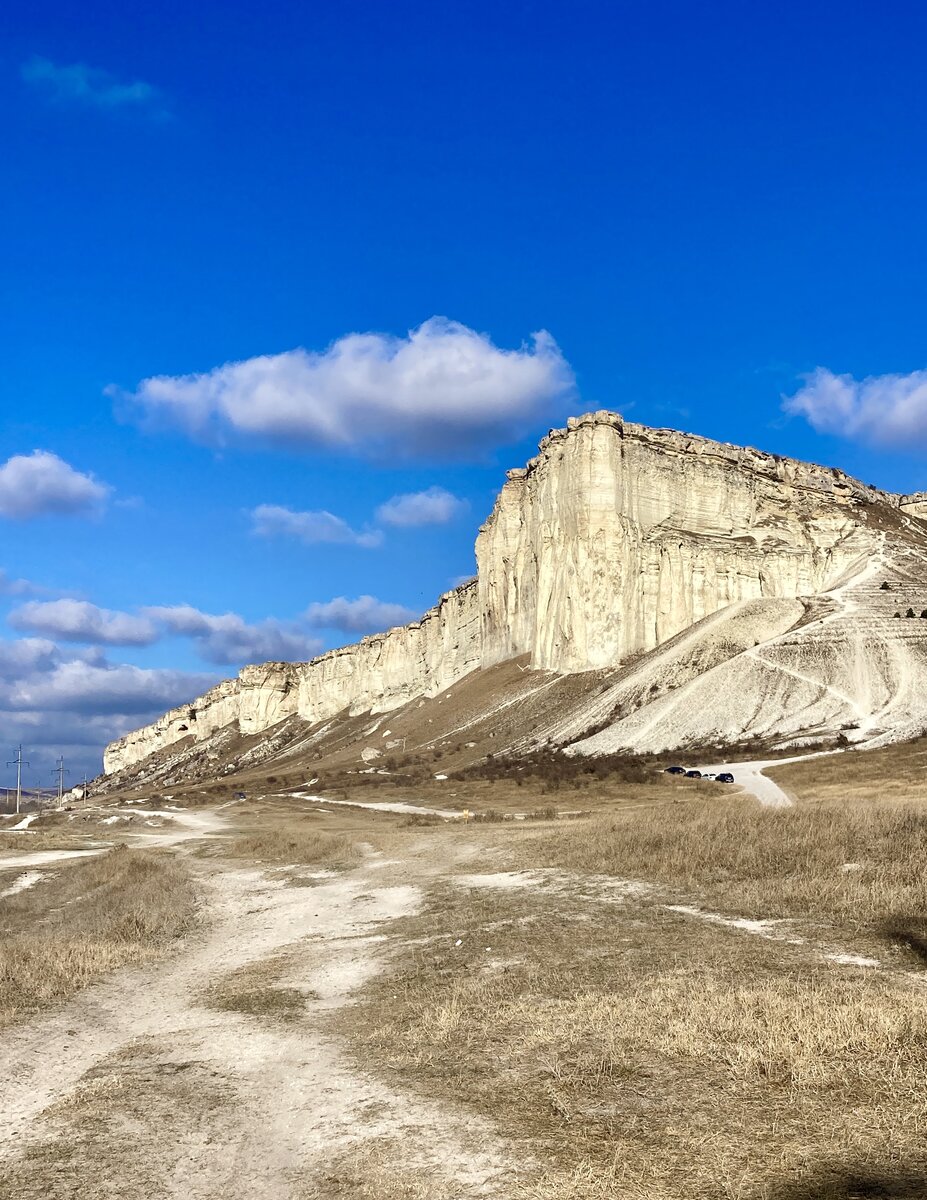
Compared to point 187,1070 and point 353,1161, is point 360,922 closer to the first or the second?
point 187,1070

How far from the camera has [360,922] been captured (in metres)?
17.5

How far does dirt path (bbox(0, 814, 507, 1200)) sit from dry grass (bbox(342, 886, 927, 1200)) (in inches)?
19.5

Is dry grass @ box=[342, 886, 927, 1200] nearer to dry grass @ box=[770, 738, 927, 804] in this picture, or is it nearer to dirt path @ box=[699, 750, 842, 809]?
dirt path @ box=[699, 750, 842, 809]

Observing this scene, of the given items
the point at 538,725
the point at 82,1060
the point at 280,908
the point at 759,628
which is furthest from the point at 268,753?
the point at 82,1060

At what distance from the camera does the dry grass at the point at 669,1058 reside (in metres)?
5.96

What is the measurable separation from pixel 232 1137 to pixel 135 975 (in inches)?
288

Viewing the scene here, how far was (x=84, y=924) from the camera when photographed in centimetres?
1830

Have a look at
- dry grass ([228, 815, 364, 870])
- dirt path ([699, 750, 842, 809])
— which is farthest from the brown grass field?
dirt path ([699, 750, 842, 809])

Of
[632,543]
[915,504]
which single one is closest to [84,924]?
[632,543]

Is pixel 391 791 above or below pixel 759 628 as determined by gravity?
below

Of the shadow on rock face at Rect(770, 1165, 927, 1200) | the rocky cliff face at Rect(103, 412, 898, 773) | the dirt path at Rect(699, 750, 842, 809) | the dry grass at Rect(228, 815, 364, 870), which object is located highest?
the rocky cliff face at Rect(103, 412, 898, 773)

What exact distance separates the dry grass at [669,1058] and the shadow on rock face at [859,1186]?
2 cm

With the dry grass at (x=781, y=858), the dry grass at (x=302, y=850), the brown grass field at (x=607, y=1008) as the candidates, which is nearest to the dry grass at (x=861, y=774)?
the dry grass at (x=781, y=858)

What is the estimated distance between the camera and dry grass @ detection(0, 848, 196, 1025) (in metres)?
12.6
